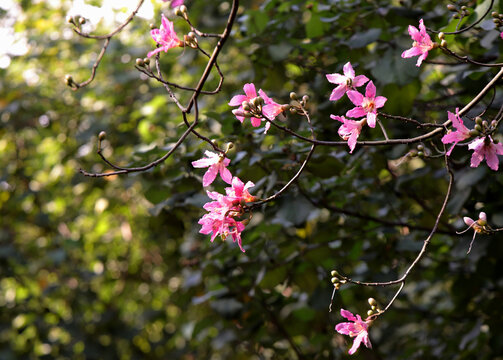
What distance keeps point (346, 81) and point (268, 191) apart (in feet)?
1.81

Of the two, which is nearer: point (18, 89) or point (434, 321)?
point (434, 321)

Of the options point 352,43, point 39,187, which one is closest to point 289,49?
point 352,43

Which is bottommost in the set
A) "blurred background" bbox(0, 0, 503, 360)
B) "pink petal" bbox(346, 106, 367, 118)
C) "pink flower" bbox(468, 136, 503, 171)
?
"blurred background" bbox(0, 0, 503, 360)

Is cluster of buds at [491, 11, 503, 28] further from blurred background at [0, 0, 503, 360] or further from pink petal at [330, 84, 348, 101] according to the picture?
pink petal at [330, 84, 348, 101]

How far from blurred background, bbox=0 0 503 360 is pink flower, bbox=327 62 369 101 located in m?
0.20

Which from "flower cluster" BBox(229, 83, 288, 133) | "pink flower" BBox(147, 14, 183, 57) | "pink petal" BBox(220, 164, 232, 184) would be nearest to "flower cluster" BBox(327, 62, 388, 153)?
"flower cluster" BBox(229, 83, 288, 133)

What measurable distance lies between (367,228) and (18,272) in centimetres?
257

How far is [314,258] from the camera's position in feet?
5.95

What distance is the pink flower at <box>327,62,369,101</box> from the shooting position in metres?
1.07

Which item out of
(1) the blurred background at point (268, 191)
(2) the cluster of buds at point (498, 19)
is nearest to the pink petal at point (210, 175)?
(1) the blurred background at point (268, 191)

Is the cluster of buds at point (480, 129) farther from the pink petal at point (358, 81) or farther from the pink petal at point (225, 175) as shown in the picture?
the pink petal at point (225, 175)

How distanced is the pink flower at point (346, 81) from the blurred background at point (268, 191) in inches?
7.8

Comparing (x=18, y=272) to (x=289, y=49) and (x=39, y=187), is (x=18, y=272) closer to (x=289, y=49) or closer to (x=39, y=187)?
(x=39, y=187)

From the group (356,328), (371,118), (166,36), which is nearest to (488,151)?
(371,118)
